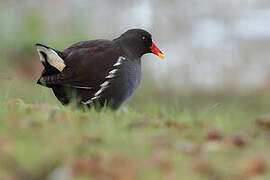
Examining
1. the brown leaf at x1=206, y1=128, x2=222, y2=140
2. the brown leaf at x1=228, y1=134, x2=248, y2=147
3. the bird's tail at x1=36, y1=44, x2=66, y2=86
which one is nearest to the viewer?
the brown leaf at x1=228, y1=134, x2=248, y2=147

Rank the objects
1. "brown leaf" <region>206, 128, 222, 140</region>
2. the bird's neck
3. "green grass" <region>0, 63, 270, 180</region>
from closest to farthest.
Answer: "green grass" <region>0, 63, 270, 180</region>
"brown leaf" <region>206, 128, 222, 140</region>
the bird's neck

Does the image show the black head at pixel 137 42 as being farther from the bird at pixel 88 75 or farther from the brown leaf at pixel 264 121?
the brown leaf at pixel 264 121

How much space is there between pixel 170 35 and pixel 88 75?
30.3ft

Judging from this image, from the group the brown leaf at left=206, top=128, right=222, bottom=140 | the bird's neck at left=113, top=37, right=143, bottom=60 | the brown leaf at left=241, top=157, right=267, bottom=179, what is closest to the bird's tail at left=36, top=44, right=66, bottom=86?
the bird's neck at left=113, top=37, right=143, bottom=60

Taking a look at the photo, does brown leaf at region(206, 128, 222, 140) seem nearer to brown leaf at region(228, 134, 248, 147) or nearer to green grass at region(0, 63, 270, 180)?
green grass at region(0, 63, 270, 180)

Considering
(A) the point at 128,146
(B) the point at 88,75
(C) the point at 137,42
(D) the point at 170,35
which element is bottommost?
(D) the point at 170,35

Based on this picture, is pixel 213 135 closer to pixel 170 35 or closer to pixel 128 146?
pixel 128 146

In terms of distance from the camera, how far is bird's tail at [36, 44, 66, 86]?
5.75m

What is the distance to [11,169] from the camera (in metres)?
3.29

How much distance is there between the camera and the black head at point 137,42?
6.52 metres

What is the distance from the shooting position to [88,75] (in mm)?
5883

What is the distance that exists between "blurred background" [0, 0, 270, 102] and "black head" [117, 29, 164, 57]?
391 centimetres

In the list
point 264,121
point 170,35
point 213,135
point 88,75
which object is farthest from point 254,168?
point 170,35

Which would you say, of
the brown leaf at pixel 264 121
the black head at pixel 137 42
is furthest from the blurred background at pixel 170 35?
the brown leaf at pixel 264 121
